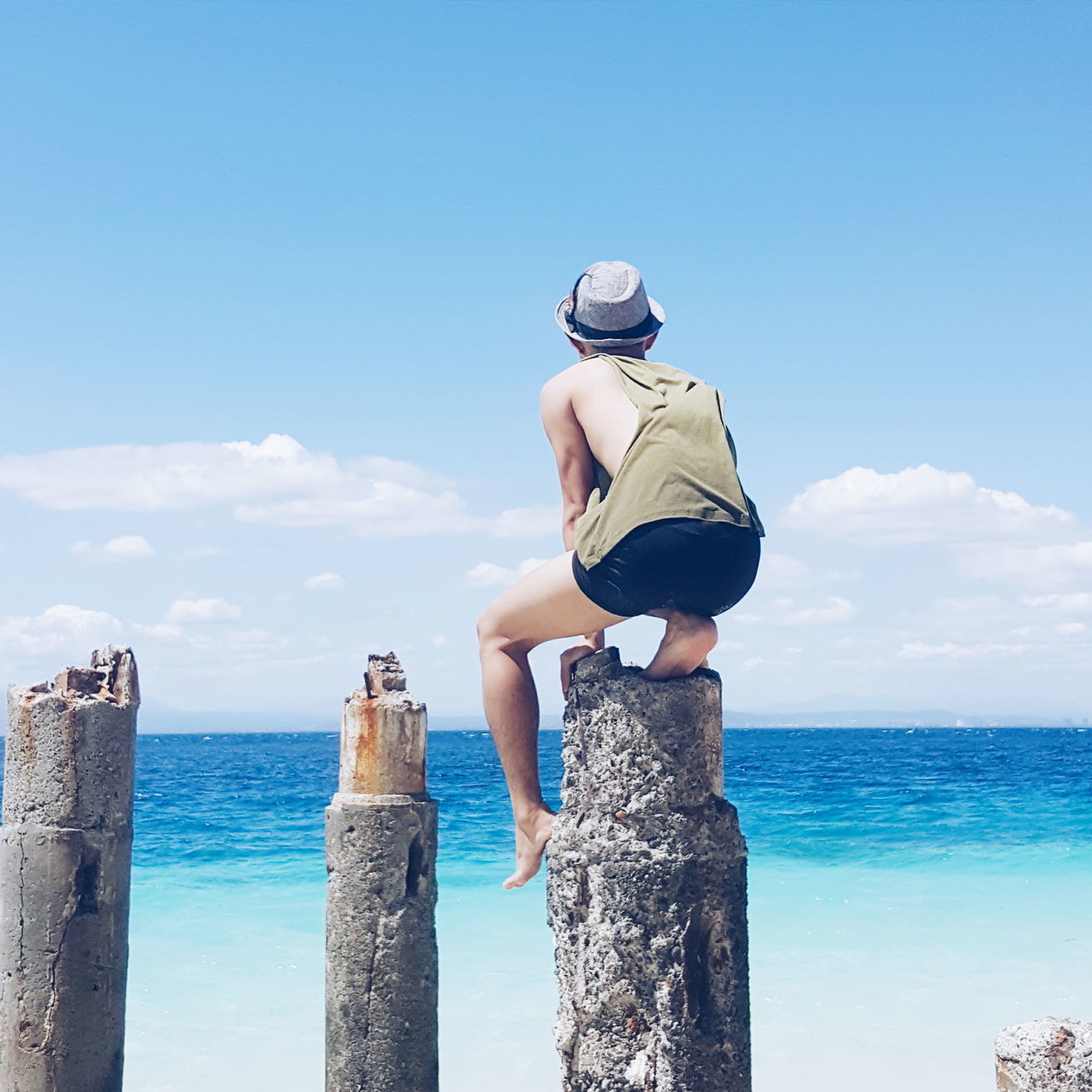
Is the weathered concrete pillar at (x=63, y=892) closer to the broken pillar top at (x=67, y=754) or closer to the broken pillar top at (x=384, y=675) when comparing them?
the broken pillar top at (x=67, y=754)

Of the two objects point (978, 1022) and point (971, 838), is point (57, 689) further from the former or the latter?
point (971, 838)

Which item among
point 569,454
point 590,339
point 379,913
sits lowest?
point 379,913

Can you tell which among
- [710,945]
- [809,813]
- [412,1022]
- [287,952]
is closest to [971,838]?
[809,813]

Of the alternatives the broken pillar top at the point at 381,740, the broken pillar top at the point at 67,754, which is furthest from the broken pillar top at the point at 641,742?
the broken pillar top at the point at 67,754

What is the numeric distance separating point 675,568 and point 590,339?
3.00ft

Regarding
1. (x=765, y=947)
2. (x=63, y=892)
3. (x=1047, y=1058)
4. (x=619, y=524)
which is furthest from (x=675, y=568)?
(x=765, y=947)

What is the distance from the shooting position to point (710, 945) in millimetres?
3553

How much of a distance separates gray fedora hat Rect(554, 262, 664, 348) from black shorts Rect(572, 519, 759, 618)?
2.62 feet

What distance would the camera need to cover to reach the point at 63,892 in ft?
23.6

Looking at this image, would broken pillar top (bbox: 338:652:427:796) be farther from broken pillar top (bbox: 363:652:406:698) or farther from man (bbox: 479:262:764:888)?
man (bbox: 479:262:764:888)

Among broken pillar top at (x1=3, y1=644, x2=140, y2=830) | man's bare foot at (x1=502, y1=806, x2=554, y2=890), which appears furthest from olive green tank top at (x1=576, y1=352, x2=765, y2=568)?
broken pillar top at (x1=3, y1=644, x2=140, y2=830)

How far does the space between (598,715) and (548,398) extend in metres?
0.96

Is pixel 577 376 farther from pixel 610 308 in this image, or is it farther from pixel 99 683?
pixel 99 683

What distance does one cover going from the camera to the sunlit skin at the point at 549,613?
3680mm
